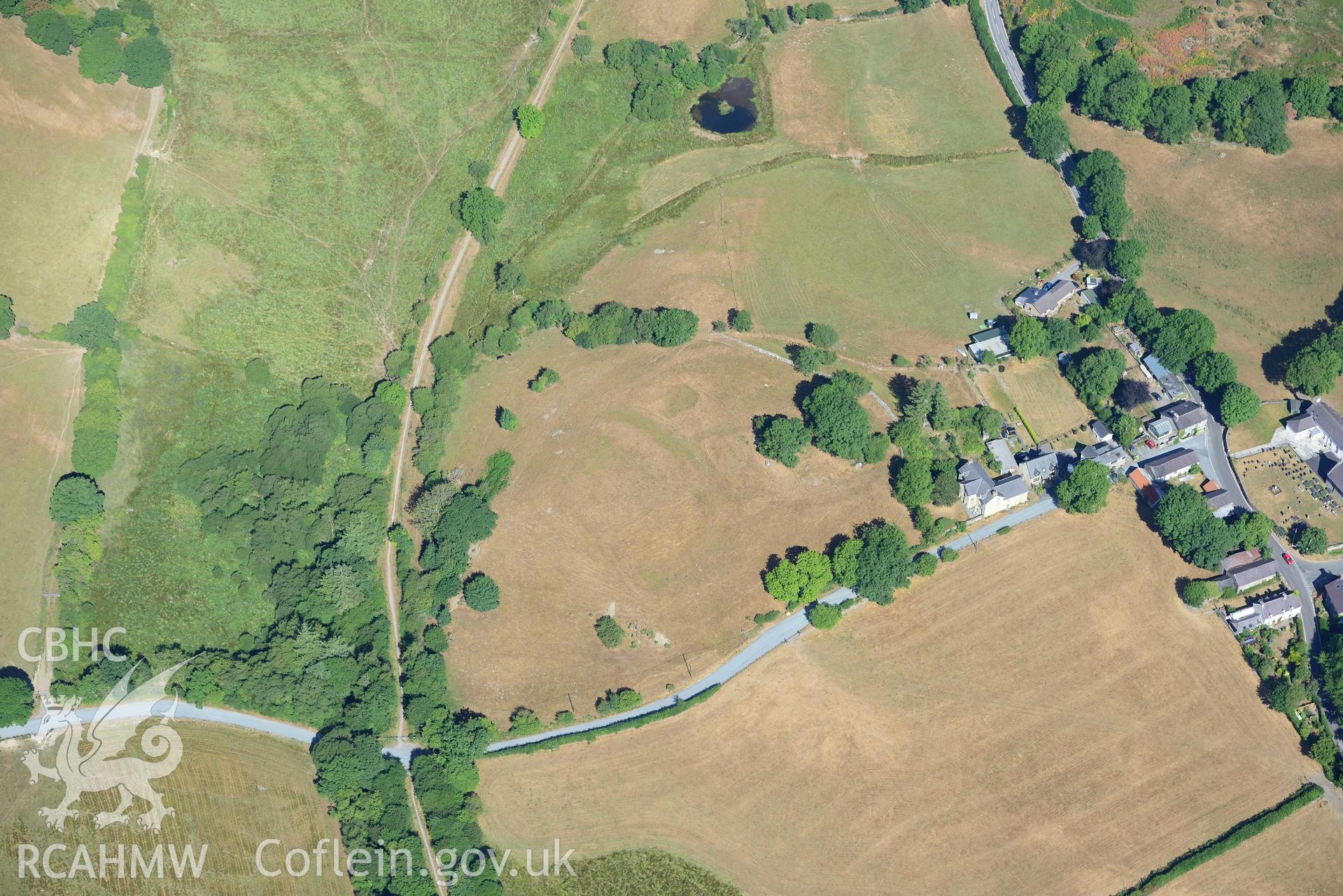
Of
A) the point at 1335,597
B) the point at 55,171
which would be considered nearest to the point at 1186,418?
the point at 1335,597

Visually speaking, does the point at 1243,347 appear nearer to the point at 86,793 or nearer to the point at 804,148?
the point at 804,148

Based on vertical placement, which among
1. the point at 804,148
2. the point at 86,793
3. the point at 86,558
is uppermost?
the point at 804,148

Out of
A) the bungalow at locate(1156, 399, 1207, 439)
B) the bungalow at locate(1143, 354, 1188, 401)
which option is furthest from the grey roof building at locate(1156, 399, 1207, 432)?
the bungalow at locate(1143, 354, 1188, 401)

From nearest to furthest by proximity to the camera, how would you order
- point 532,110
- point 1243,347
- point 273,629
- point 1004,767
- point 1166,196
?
1. point 1004,767
2. point 273,629
3. point 1243,347
4. point 1166,196
5. point 532,110

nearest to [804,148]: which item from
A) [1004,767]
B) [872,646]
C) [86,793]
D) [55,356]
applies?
[872,646]

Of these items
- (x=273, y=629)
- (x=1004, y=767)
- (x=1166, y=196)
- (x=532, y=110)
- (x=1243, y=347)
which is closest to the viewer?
(x=1004, y=767)

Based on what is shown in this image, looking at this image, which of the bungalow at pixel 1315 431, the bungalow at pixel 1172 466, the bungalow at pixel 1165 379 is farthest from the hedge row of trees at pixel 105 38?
the bungalow at pixel 1315 431

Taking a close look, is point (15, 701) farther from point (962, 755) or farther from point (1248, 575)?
point (1248, 575)
